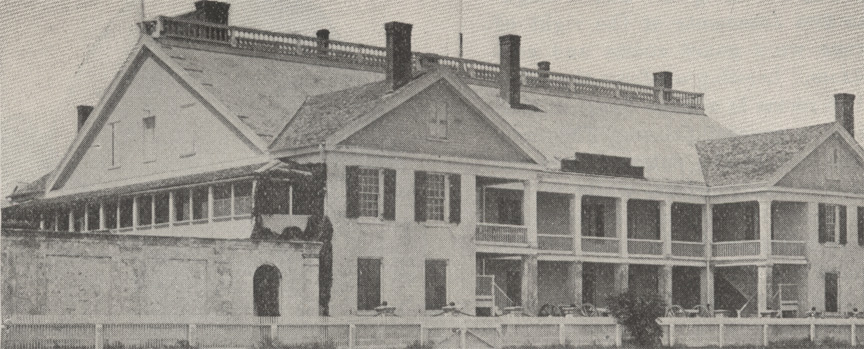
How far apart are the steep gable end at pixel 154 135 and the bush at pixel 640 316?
1143 cm

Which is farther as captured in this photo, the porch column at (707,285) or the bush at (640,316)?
the porch column at (707,285)

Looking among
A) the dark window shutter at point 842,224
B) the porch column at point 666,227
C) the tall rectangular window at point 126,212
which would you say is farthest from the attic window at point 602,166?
the tall rectangular window at point 126,212

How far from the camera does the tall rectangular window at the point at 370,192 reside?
133 ft

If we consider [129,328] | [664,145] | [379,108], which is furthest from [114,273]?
[664,145]

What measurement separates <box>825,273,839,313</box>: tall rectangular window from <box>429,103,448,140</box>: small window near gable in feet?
65.5

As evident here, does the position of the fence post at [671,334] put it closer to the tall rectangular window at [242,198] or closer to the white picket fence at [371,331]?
the white picket fence at [371,331]

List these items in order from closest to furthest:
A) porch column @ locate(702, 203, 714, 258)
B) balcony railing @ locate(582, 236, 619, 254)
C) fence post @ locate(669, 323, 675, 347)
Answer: fence post @ locate(669, 323, 675, 347), balcony railing @ locate(582, 236, 619, 254), porch column @ locate(702, 203, 714, 258)

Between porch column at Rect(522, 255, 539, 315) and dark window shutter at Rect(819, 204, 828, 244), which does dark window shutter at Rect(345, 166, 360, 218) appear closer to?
porch column at Rect(522, 255, 539, 315)

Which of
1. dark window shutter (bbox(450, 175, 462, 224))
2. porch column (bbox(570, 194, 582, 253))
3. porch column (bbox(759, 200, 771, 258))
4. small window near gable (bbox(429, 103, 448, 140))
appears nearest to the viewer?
small window near gable (bbox(429, 103, 448, 140))

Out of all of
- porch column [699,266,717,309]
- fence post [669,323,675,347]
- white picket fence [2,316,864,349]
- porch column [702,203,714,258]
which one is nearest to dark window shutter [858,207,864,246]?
porch column [702,203,714,258]

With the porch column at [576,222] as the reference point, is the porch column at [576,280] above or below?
below

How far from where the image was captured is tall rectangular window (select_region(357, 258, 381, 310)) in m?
40.2

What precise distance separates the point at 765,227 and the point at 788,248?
61.8 inches

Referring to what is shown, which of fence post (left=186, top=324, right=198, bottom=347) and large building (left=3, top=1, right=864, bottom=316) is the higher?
large building (left=3, top=1, right=864, bottom=316)
